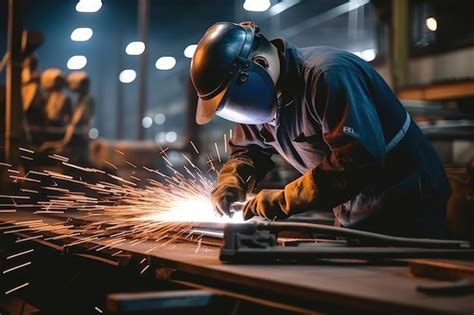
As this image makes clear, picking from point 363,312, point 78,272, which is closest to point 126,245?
point 78,272

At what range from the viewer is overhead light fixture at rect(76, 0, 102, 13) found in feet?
28.2

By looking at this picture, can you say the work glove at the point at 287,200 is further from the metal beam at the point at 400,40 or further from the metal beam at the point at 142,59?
the metal beam at the point at 142,59

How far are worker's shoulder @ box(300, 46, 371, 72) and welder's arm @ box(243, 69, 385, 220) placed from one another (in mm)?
50

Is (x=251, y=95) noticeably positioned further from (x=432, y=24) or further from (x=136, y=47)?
(x=136, y=47)

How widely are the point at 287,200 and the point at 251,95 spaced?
0.60 metres

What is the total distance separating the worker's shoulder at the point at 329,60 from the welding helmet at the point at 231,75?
242 millimetres

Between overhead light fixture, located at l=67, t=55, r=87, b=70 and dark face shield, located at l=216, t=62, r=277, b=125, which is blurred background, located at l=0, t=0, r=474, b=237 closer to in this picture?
overhead light fixture, located at l=67, t=55, r=87, b=70

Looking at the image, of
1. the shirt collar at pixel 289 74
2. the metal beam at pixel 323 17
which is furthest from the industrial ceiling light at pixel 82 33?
the shirt collar at pixel 289 74

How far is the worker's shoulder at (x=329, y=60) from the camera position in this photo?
330 cm

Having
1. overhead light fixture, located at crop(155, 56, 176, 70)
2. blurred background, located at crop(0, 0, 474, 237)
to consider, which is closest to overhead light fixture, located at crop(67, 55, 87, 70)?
blurred background, located at crop(0, 0, 474, 237)

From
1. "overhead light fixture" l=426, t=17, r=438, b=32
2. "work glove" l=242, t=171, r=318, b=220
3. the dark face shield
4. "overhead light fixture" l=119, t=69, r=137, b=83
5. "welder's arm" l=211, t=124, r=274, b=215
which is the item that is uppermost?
"overhead light fixture" l=119, t=69, r=137, b=83

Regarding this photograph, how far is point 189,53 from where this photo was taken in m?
12.2

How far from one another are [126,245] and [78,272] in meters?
0.44

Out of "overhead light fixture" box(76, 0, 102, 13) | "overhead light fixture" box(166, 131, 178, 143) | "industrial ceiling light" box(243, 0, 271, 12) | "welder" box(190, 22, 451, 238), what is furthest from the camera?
"overhead light fixture" box(166, 131, 178, 143)
